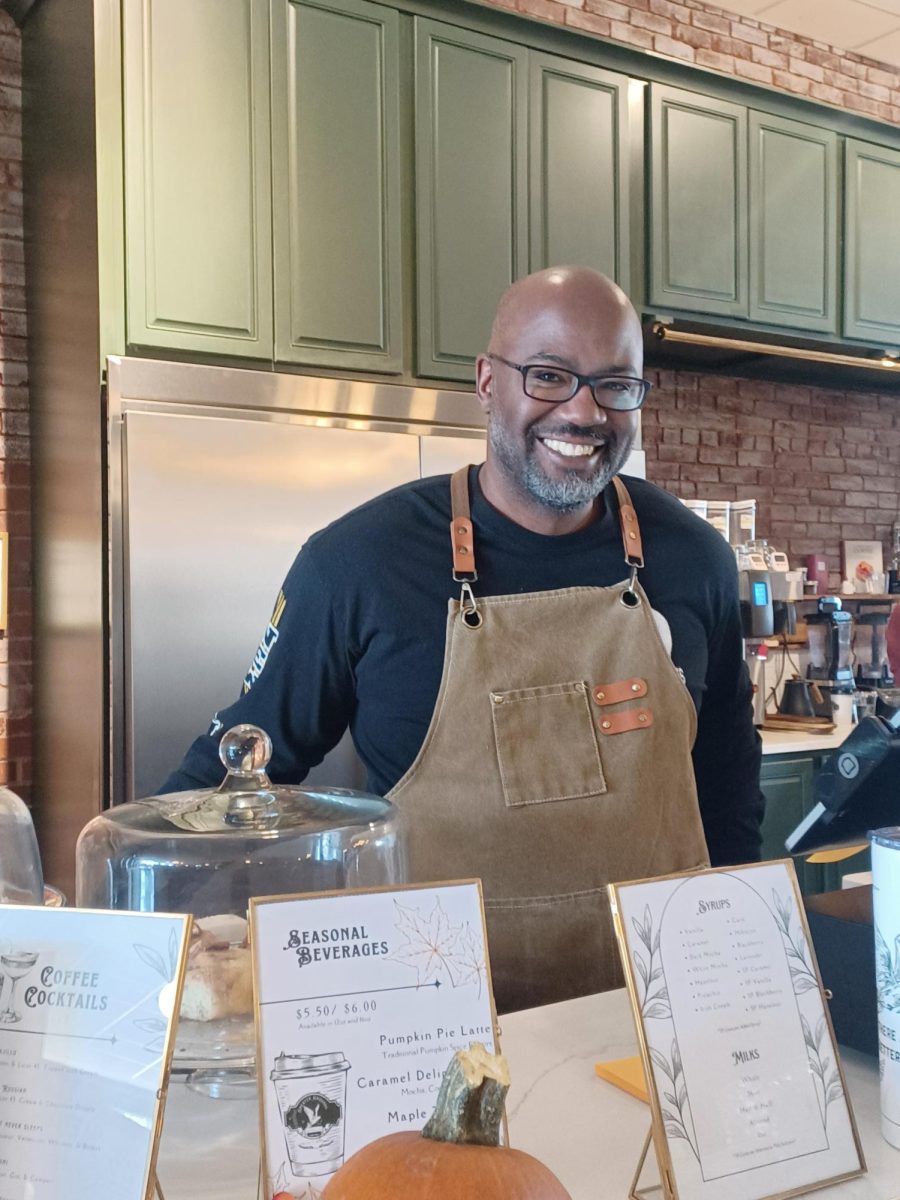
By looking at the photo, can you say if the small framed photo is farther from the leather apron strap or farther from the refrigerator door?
the leather apron strap

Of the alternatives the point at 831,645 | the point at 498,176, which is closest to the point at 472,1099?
the point at 498,176

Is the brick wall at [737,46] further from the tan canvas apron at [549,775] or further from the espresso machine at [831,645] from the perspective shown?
the tan canvas apron at [549,775]

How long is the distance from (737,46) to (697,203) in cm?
101

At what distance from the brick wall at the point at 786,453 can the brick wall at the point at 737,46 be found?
3.50ft

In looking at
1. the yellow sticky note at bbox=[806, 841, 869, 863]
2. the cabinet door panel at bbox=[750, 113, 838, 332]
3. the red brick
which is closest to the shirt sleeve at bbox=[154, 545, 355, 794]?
the yellow sticky note at bbox=[806, 841, 869, 863]

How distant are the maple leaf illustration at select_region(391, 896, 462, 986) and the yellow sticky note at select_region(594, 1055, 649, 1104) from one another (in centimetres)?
27

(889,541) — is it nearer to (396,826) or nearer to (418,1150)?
(396,826)

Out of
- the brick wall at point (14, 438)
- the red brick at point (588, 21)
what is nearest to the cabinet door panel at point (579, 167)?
the red brick at point (588, 21)

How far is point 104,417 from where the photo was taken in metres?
2.46

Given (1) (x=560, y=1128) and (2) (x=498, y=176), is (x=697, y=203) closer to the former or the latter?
(2) (x=498, y=176)

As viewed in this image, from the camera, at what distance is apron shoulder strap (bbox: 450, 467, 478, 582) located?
1.50m

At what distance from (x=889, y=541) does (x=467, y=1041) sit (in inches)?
168

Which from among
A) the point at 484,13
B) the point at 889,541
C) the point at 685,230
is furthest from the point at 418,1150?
the point at 889,541

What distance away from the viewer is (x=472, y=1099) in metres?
0.55
